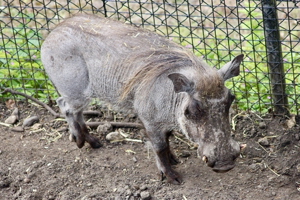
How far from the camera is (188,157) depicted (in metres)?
4.49

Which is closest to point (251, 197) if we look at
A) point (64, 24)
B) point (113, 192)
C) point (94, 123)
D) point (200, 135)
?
point (200, 135)

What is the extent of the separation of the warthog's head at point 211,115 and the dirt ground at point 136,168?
50 centimetres

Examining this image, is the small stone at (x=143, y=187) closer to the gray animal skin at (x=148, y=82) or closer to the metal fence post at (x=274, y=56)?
the gray animal skin at (x=148, y=82)

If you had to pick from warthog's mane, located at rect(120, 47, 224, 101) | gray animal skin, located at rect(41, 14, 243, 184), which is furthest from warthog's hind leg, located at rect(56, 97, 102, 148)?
warthog's mane, located at rect(120, 47, 224, 101)

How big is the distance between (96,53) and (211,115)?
47.2 inches

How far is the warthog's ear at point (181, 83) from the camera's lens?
355cm

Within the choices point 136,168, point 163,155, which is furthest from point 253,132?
point 136,168

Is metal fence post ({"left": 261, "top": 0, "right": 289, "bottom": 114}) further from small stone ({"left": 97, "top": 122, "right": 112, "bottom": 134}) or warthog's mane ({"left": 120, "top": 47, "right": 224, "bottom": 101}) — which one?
small stone ({"left": 97, "top": 122, "right": 112, "bottom": 134})

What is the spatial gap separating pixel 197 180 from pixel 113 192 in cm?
68

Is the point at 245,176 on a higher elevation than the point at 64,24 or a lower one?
lower

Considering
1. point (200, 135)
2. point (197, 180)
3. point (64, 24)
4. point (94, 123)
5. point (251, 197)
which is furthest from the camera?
point (94, 123)

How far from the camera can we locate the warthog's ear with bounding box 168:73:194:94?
11.7ft

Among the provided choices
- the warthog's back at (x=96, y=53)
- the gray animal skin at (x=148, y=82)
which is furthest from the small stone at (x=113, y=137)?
the warthog's back at (x=96, y=53)

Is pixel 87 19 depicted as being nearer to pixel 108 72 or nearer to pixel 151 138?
pixel 108 72
